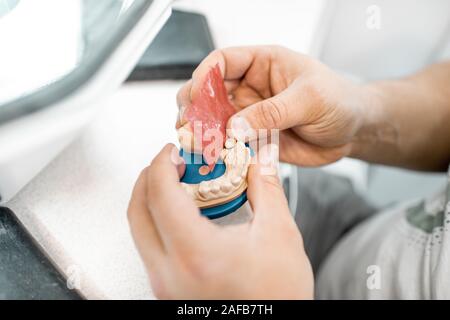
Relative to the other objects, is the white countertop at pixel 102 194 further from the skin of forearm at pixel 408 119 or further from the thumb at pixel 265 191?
the skin of forearm at pixel 408 119

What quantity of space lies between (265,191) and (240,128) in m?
0.09

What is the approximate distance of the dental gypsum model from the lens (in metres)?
0.46

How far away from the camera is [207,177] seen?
0.48 metres

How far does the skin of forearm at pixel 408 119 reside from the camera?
2.43 ft

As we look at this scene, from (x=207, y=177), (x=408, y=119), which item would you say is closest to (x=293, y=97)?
(x=207, y=177)

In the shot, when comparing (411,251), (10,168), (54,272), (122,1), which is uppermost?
(122,1)

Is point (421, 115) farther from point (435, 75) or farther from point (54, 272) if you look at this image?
point (54, 272)

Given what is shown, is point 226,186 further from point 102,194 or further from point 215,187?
point 102,194

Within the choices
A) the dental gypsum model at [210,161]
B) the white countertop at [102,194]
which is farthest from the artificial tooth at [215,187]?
the white countertop at [102,194]

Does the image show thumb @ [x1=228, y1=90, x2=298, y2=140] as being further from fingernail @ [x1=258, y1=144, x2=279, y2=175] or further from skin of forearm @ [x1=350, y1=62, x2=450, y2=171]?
skin of forearm @ [x1=350, y1=62, x2=450, y2=171]

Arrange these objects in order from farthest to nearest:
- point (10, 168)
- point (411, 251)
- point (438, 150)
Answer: point (438, 150) → point (411, 251) → point (10, 168)

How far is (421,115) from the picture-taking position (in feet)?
2.47
